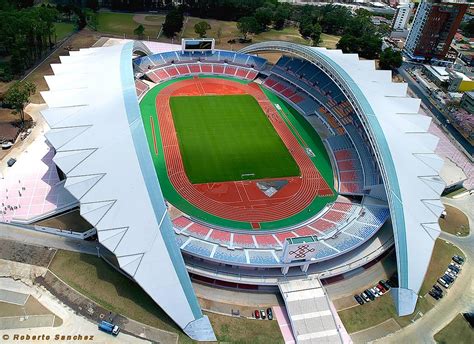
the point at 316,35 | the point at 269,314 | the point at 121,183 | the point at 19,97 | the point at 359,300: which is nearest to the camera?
the point at 269,314

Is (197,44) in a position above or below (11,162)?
above

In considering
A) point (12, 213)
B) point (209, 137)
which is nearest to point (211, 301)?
point (12, 213)

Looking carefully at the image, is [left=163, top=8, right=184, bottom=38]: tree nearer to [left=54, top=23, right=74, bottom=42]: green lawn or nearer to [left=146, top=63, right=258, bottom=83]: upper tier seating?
[left=54, top=23, right=74, bottom=42]: green lawn

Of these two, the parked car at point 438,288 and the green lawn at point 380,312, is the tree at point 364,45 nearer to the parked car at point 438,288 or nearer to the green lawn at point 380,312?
the green lawn at point 380,312

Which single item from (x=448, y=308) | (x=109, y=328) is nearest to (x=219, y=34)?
(x=448, y=308)

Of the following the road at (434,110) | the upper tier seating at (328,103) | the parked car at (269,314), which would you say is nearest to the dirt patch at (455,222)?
the upper tier seating at (328,103)

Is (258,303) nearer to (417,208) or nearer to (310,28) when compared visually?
(417,208)

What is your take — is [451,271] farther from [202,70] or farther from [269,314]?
[202,70]
